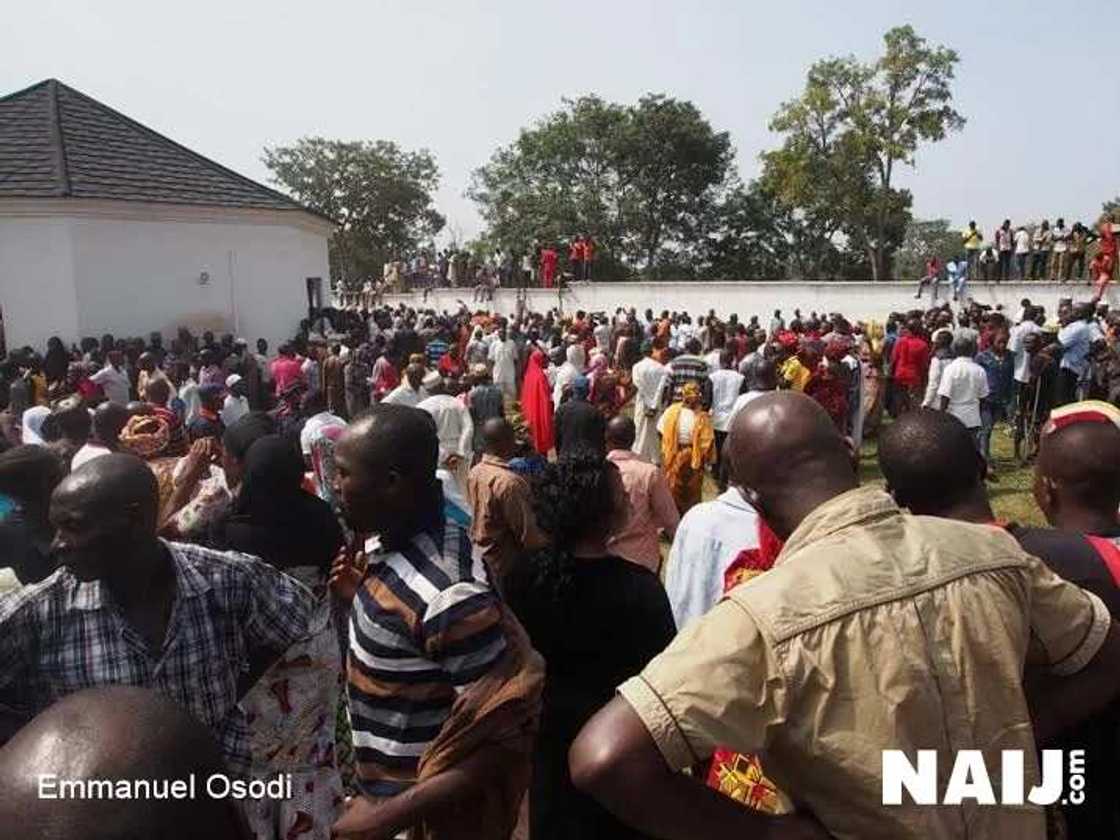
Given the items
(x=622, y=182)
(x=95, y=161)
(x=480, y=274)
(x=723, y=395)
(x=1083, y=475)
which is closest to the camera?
(x=1083, y=475)

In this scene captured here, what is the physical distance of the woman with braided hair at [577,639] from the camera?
2.90 meters

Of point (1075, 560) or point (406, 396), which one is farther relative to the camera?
point (406, 396)

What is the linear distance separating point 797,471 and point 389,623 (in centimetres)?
108

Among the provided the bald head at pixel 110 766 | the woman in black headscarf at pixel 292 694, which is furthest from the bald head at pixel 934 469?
the bald head at pixel 110 766

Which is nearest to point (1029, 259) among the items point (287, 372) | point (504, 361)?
point (504, 361)

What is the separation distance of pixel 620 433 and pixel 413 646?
3.52 meters

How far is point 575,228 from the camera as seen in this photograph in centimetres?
4522

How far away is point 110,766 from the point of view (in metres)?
1.27

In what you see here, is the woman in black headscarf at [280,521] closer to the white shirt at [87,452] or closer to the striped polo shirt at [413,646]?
the striped polo shirt at [413,646]

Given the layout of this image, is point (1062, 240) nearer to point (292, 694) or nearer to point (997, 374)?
point (997, 374)

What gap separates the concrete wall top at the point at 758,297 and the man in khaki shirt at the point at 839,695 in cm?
2285

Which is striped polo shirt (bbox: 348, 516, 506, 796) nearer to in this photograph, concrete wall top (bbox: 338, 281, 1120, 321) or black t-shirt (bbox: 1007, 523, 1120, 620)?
black t-shirt (bbox: 1007, 523, 1120, 620)

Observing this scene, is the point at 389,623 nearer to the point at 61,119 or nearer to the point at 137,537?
the point at 137,537

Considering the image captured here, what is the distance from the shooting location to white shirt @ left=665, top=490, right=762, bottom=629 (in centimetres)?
375
